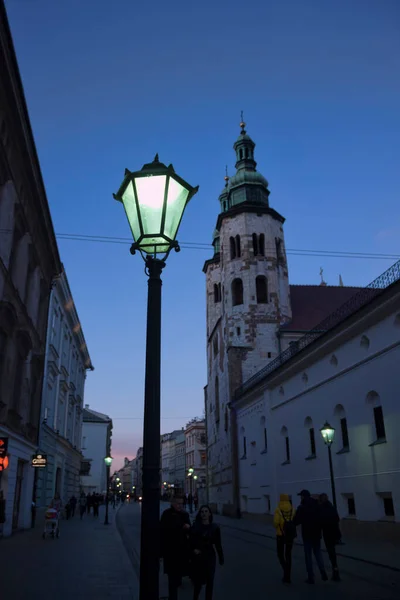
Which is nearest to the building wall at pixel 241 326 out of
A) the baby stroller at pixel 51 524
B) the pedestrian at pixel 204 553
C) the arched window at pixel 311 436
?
the arched window at pixel 311 436

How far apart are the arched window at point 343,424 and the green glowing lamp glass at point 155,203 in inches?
730

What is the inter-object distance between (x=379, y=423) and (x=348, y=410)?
79.7 inches

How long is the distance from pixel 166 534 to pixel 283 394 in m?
23.2

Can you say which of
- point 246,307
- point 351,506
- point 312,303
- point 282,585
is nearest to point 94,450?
point 246,307

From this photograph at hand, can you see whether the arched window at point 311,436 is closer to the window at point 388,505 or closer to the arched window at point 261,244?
the window at point 388,505

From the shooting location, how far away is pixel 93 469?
78.1 metres

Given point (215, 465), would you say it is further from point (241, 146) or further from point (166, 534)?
point (166, 534)

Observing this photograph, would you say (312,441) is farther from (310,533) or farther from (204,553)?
(204,553)

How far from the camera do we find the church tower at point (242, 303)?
43625mm

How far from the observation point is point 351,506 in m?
20.6

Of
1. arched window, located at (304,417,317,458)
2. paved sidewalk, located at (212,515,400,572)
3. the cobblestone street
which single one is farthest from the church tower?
the cobblestone street

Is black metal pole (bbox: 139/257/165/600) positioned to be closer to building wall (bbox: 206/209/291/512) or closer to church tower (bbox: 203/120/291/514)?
church tower (bbox: 203/120/291/514)

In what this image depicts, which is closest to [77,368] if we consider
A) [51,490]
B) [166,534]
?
[51,490]

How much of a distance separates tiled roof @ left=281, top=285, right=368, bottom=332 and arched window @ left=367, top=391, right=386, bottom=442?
81.7 ft
